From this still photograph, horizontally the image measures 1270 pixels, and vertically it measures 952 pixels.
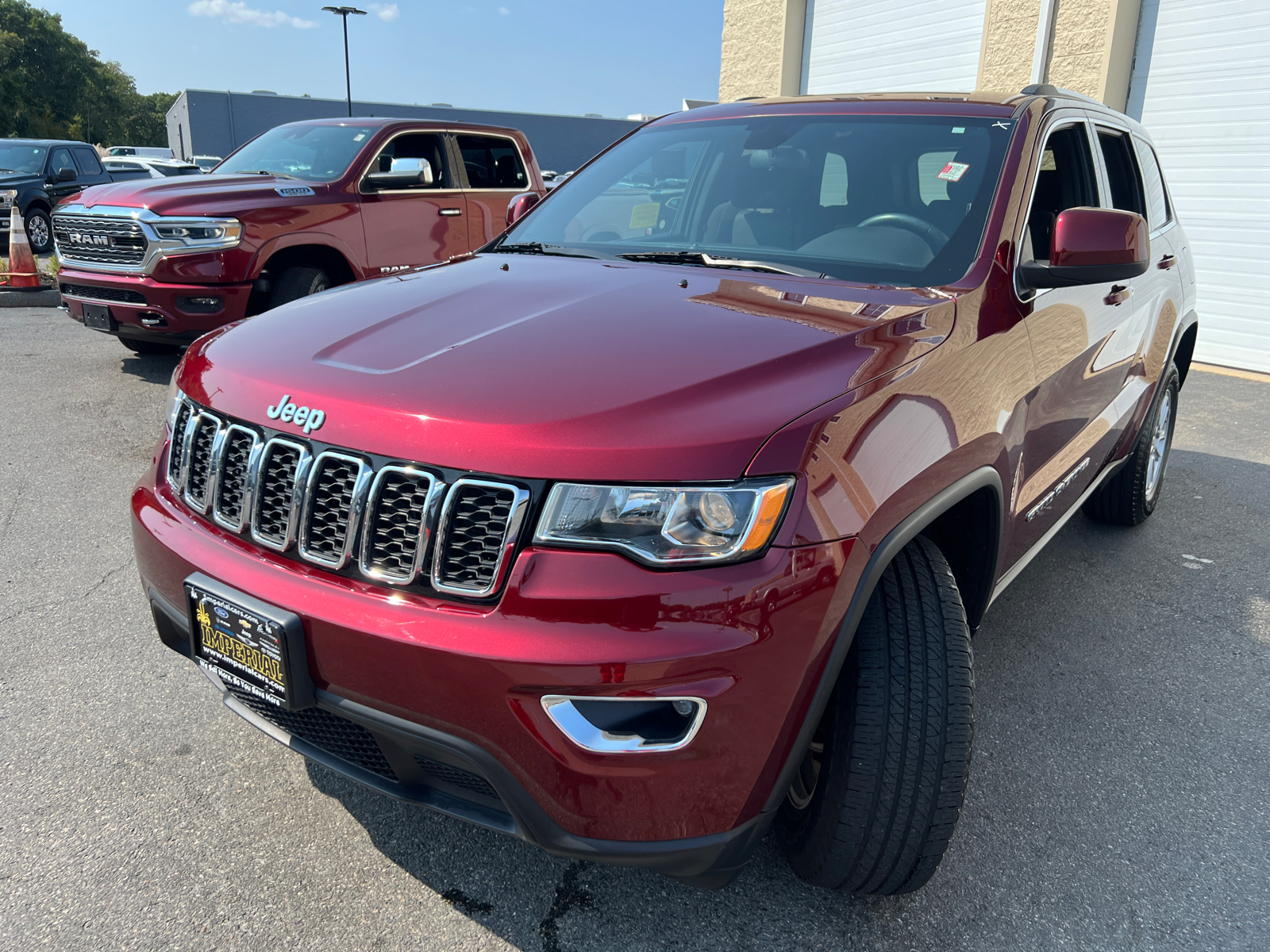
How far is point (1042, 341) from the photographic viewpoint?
8.36ft

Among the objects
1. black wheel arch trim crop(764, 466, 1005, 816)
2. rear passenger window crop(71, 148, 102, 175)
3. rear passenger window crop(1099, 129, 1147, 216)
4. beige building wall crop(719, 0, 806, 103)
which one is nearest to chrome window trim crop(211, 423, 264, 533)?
black wheel arch trim crop(764, 466, 1005, 816)

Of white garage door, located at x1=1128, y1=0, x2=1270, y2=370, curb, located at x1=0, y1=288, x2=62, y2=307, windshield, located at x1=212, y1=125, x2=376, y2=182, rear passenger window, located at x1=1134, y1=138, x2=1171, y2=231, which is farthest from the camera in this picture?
curb, located at x1=0, y1=288, x2=62, y2=307

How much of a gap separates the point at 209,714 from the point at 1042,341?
258cm

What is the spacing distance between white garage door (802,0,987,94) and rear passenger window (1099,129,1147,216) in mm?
7887

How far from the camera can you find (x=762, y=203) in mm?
2896

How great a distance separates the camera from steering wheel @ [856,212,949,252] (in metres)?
2.49

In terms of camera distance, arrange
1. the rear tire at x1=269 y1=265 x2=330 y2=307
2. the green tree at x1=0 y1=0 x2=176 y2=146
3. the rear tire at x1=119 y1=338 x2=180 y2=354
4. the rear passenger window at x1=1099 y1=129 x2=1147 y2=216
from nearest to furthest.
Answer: the rear passenger window at x1=1099 y1=129 x2=1147 y2=216 → the rear tire at x1=269 y1=265 x2=330 y2=307 → the rear tire at x1=119 y1=338 x2=180 y2=354 → the green tree at x1=0 y1=0 x2=176 y2=146

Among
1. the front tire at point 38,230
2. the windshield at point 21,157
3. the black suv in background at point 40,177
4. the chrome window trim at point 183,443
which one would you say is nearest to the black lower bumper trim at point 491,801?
the chrome window trim at point 183,443

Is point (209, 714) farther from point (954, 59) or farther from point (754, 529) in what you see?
point (954, 59)

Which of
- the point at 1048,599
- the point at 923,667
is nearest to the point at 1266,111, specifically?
the point at 1048,599

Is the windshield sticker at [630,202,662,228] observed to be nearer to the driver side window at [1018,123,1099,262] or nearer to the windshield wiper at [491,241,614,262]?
the windshield wiper at [491,241,614,262]

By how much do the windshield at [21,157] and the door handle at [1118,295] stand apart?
16.1m

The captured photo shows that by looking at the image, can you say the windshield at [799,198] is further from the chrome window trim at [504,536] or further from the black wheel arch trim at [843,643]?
the chrome window trim at [504,536]

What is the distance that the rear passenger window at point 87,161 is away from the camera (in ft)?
48.4
